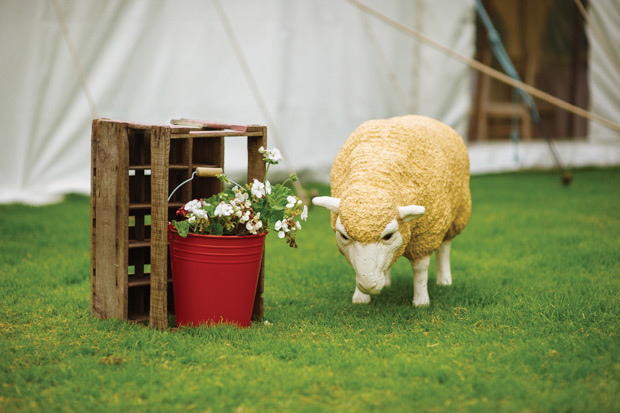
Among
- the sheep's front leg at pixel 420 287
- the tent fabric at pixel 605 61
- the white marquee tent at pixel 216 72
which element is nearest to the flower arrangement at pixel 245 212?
the sheep's front leg at pixel 420 287

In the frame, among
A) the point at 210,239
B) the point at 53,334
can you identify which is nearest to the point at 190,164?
the point at 210,239

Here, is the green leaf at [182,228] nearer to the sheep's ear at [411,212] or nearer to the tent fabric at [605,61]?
the sheep's ear at [411,212]

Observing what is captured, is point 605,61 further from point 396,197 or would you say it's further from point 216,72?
point 396,197

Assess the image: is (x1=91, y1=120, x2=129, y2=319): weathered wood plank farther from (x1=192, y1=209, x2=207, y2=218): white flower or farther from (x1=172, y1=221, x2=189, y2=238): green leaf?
(x1=192, y1=209, x2=207, y2=218): white flower

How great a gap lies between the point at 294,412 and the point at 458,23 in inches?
360

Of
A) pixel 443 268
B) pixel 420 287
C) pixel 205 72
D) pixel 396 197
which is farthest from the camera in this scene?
pixel 205 72

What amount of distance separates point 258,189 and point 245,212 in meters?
0.20

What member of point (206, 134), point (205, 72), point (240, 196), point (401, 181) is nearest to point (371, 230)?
point (401, 181)

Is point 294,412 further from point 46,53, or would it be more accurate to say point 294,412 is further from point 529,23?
point 529,23

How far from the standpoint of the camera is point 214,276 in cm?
413

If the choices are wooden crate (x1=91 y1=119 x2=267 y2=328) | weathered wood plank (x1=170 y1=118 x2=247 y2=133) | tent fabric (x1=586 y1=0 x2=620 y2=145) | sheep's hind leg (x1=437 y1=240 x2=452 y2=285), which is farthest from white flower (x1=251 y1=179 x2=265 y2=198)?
tent fabric (x1=586 y1=0 x2=620 y2=145)

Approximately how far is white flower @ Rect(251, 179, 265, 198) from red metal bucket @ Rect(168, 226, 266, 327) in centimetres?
25

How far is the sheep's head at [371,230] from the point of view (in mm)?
Answer: 4160

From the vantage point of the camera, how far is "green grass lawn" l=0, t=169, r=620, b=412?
10.8 feet
